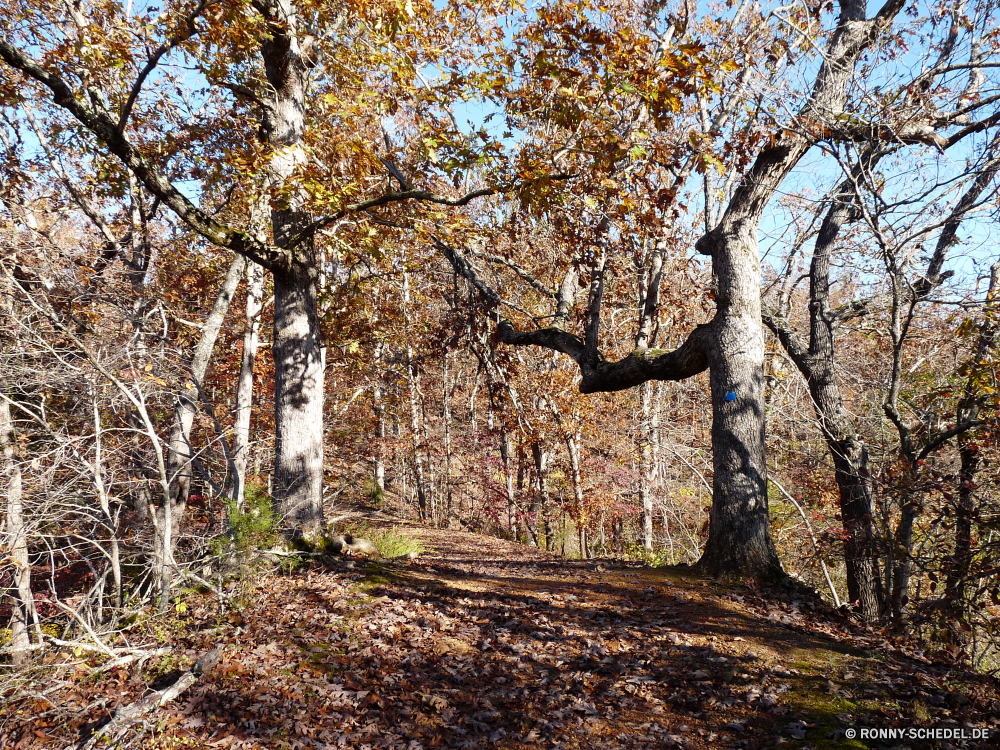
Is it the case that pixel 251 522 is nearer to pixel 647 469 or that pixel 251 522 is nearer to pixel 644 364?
pixel 644 364

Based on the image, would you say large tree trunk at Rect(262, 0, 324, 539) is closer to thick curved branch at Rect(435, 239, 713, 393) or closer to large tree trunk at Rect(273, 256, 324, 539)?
large tree trunk at Rect(273, 256, 324, 539)

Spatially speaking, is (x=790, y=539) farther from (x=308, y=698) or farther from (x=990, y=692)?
(x=308, y=698)

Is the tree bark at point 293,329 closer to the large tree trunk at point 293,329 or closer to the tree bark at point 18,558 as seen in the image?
the large tree trunk at point 293,329

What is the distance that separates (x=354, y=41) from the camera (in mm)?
7590

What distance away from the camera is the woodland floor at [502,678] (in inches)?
141

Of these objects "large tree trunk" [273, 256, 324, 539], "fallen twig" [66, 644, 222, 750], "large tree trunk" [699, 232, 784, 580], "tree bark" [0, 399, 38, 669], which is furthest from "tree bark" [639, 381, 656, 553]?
"tree bark" [0, 399, 38, 669]

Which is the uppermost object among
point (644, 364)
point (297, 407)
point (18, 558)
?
point (644, 364)

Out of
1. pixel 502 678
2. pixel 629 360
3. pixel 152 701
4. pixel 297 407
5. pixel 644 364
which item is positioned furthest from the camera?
pixel 629 360

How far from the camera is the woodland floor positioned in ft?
11.8

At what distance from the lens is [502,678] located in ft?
14.4

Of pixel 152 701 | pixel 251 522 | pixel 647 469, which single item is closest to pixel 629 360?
pixel 251 522

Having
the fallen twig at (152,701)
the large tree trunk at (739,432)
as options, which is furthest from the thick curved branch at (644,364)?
the fallen twig at (152,701)

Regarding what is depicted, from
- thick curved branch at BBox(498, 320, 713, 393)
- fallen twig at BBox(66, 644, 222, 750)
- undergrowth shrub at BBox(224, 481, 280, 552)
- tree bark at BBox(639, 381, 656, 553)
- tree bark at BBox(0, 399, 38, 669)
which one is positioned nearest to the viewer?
fallen twig at BBox(66, 644, 222, 750)

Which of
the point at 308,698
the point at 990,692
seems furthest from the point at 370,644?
the point at 990,692
